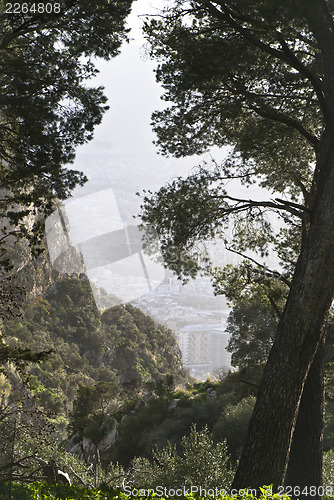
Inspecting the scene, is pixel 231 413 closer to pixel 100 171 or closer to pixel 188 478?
pixel 188 478

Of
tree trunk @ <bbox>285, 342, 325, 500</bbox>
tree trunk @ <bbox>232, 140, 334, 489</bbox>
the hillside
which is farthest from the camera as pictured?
the hillside

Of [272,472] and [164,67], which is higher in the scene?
[164,67]

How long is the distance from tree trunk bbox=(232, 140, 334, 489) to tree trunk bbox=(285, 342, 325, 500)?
0.98m

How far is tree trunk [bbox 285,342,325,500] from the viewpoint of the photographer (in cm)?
515

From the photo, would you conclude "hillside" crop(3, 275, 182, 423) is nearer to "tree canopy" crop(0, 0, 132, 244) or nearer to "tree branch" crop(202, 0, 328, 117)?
"tree canopy" crop(0, 0, 132, 244)

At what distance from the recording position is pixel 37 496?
3289 mm

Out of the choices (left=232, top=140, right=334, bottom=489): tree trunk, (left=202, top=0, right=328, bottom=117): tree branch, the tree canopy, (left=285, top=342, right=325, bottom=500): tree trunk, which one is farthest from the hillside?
(left=202, top=0, right=328, bottom=117): tree branch

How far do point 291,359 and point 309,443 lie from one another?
151 centimetres

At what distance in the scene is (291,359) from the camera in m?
4.41

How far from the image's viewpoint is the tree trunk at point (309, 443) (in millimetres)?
5152

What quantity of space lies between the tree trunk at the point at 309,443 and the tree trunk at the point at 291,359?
38.6 inches

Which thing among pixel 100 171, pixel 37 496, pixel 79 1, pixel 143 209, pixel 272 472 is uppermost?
pixel 100 171

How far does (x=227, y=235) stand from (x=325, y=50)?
312 centimetres

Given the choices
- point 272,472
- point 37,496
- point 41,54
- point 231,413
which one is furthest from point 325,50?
point 231,413
